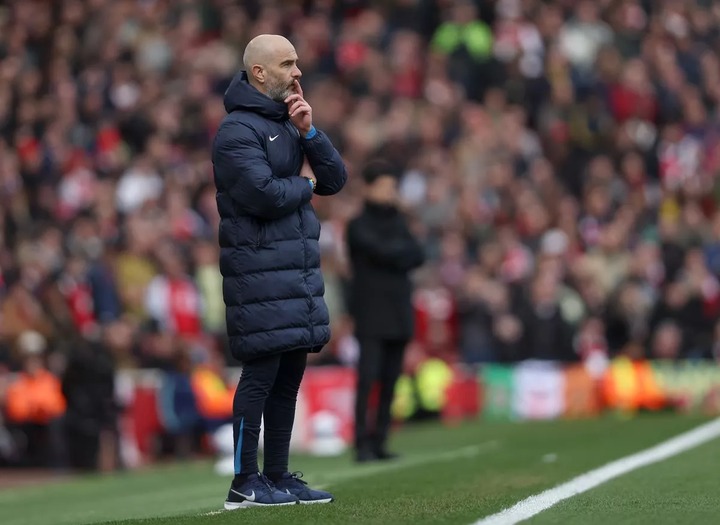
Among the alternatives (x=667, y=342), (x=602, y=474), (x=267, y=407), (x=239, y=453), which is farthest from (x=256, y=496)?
(x=667, y=342)

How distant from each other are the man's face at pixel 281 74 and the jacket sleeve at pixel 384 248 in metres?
4.26

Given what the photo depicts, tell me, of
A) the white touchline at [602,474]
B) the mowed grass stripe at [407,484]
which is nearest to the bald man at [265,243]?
the mowed grass stripe at [407,484]

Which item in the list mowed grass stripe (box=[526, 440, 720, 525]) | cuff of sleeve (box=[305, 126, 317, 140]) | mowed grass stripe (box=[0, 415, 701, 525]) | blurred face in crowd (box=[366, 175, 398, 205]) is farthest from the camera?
blurred face in crowd (box=[366, 175, 398, 205])

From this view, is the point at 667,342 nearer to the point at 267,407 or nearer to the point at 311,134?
the point at 267,407

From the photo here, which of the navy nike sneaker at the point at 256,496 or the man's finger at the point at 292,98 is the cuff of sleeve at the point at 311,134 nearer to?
the man's finger at the point at 292,98

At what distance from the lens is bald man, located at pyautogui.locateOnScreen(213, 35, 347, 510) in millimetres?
7406

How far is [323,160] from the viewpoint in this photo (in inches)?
303

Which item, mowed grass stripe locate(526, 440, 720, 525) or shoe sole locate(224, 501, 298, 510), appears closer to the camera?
mowed grass stripe locate(526, 440, 720, 525)

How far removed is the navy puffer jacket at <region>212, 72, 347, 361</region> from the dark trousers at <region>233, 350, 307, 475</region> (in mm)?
119

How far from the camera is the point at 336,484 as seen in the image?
9.41m

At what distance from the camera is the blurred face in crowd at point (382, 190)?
11906 millimetres

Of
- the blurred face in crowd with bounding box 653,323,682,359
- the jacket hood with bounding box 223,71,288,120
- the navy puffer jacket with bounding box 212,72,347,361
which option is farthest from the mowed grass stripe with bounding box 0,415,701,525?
the blurred face in crowd with bounding box 653,323,682,359

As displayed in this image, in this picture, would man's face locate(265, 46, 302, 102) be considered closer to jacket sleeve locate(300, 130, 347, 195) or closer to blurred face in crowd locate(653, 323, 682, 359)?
jacket sleeve locate(300, 130, 347, 195)

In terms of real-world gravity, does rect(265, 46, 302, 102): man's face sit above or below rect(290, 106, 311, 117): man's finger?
above
